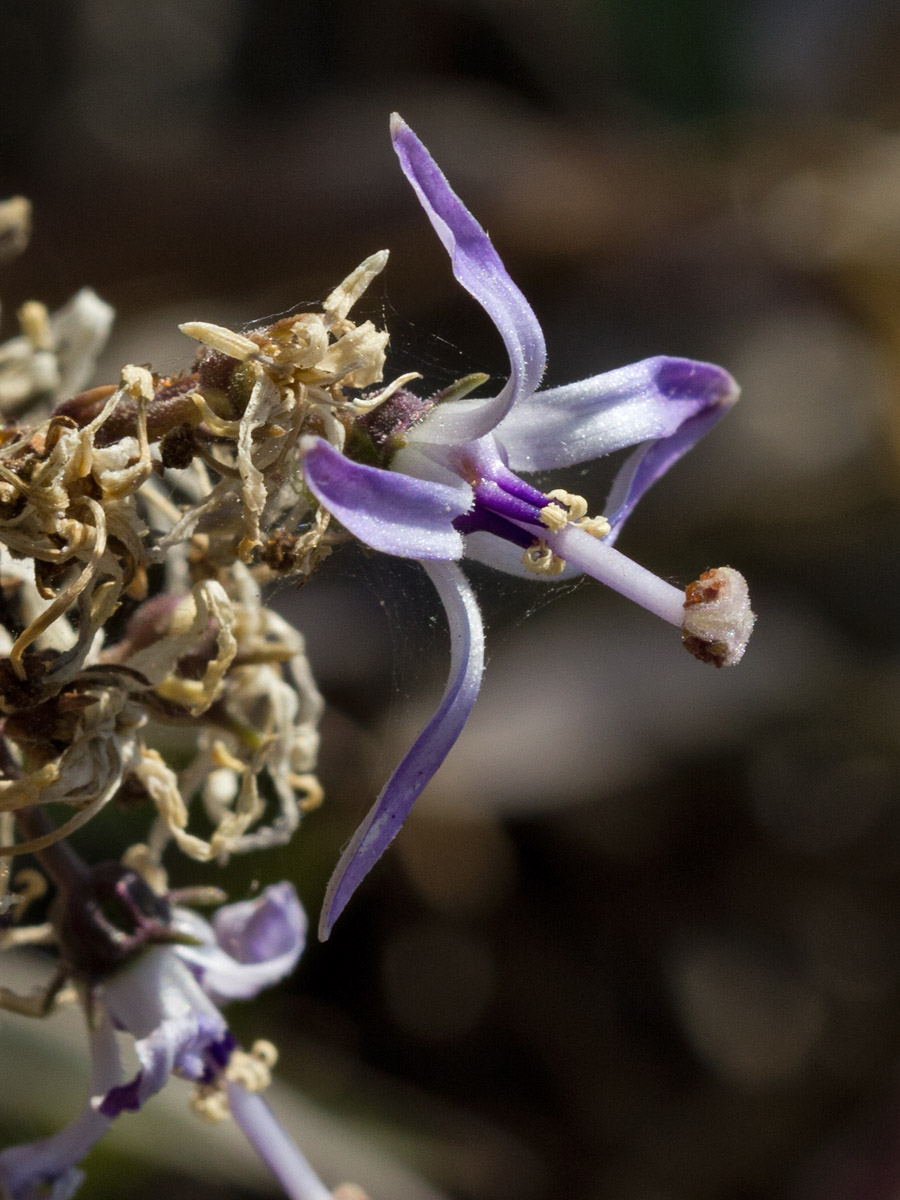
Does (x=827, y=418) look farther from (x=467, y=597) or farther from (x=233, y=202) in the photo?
(x=467, y=597)

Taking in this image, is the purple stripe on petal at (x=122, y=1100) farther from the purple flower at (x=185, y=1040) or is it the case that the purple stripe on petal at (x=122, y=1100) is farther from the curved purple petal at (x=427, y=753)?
the curved purple petal at (x=427, y=753)

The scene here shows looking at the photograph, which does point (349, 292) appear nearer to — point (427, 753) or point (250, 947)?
point (427, 753)

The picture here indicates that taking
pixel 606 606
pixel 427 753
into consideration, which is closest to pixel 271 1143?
pixel 427 753

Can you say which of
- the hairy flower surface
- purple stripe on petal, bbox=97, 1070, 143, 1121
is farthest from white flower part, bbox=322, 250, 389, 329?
purple stripe on petal, bbox=97, 1070, 143, 1121

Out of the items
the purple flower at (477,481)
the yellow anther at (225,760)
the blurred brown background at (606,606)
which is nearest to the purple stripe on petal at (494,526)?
the purple flower at (477,481)

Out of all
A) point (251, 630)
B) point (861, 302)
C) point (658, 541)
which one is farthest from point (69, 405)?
point (861, 302)

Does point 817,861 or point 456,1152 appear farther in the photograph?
point 817,861
